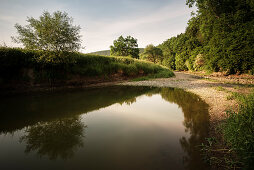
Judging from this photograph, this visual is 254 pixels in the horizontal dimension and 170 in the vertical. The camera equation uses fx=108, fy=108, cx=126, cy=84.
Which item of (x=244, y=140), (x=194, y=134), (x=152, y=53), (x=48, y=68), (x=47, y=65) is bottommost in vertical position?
(x=194, y=134)

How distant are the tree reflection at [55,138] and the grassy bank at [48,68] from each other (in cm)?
684

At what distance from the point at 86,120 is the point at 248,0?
64.6 ft

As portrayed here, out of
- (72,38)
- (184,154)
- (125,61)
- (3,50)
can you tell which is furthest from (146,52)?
(184,154)

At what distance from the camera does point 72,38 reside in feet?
31.2

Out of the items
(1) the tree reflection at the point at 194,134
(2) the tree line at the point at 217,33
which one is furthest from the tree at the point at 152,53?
(1) the tree reflection at the point at 194,134

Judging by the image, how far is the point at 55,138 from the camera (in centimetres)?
241

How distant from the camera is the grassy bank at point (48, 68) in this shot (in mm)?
7270

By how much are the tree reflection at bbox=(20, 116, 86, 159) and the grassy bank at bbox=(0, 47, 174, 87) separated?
684 centimetres

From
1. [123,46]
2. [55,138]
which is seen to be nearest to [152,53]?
[123,46]

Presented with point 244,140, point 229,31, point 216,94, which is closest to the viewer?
point 244,140

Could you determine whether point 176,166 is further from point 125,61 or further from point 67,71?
point 125,61

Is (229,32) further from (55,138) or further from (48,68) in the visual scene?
(48,68)

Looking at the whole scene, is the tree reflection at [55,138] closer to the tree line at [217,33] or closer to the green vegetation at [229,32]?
the tree line at [217,33]

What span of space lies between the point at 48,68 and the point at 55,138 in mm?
8331
